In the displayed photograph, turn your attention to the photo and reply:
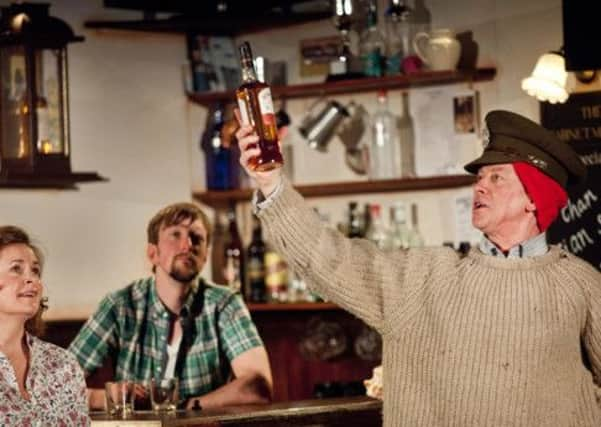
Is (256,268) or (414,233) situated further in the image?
(256,268)

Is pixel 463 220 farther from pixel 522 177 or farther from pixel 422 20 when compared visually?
pixel 522 177

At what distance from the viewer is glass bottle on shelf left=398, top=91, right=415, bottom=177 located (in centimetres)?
562

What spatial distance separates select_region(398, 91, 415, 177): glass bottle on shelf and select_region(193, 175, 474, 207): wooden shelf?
0.08 meters

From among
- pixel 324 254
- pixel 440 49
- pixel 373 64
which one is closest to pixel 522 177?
pixel 324 254

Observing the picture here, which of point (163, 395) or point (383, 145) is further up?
point (383, 145)

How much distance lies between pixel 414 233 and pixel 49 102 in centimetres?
180

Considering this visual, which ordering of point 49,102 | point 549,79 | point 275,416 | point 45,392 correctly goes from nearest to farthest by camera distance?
point 45,392 → point 275,416 → point 549,79 → point 49,102

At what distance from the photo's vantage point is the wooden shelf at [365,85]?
17.8ft

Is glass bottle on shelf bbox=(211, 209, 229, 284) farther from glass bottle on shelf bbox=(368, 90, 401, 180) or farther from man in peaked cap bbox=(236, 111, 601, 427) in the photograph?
man in peaked cap bbox=(236, 111, 601, 427)

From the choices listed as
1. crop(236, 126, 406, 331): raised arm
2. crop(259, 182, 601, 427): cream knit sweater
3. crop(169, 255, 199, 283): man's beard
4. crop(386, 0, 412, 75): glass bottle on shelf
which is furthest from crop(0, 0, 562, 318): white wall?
crop(236, 126, 406, 331): raised arm

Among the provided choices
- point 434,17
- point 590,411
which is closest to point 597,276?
point 590,411

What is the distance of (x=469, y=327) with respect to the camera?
2.99 meters

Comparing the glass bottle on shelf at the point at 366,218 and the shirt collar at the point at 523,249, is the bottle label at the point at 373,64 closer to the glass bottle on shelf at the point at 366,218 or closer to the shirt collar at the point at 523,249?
the glass bottle on shelf at the point at 366,218

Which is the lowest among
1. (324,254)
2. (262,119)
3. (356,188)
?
(324,254)
